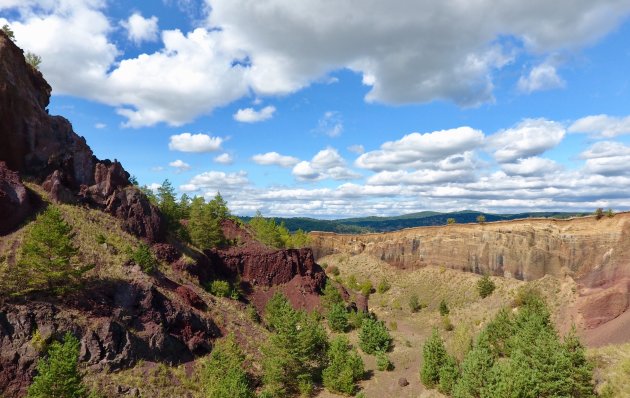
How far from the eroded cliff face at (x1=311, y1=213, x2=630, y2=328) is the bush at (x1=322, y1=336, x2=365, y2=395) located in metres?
31.4

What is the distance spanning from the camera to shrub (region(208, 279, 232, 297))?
174 feet

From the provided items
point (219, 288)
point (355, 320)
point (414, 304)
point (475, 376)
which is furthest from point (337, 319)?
point (475, 376)

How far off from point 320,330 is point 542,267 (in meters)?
40.3

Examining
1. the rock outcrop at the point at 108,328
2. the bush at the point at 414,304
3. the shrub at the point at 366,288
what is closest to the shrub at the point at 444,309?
the bush at the point at 414,304

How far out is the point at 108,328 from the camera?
33.0m

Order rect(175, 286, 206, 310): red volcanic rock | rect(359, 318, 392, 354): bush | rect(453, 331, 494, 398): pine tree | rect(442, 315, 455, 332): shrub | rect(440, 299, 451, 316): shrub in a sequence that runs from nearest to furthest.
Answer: rect(453, 331, 494, 398): pine tree, rect(175, 286, 206, 310): red volcanic rock, rect(359, 318, 392, 354): bush, rect(442, 315, 455, 332): shrub, rect(440, 299, 451, 316): shrub

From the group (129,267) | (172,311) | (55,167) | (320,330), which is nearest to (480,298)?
(320,330)

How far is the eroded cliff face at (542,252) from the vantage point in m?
49.9

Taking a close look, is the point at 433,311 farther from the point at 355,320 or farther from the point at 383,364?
the point at 383,364

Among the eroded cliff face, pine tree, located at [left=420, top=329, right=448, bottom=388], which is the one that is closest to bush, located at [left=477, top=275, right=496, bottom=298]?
the eroded cliff face

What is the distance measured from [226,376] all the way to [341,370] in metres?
12.8

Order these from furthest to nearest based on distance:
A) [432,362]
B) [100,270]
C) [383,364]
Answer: [383,364] < [100,270] < [432,362]

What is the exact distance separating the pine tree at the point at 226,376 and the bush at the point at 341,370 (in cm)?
877

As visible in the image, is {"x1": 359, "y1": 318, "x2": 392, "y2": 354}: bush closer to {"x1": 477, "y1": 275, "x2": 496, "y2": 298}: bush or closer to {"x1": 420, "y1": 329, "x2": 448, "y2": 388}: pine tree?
{"x1": 420, "y1": 329, "x2": 448, "y2": 388}: pine tree
